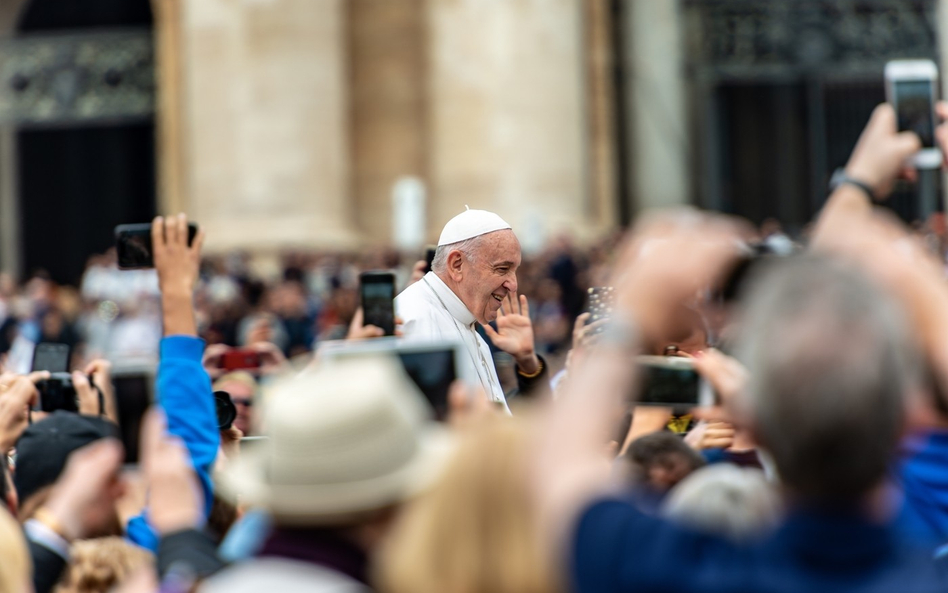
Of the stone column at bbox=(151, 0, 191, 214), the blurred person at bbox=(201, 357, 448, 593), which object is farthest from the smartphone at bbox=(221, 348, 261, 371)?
the stone column at bbox=(151, 0, 191, 214)

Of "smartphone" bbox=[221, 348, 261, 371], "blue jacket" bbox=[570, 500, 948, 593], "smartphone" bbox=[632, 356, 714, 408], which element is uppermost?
"smartphone" bbox=[632, 356, 714, 408]

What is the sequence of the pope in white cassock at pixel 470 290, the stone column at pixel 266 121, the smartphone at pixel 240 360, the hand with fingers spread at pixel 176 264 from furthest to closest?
1. the stone column at pixel 266 121
2. the smartphone at pixel 240 360
3. the pope in white cassock at pixel 470 290
4. the hand with fingers spread at pixel 176 264

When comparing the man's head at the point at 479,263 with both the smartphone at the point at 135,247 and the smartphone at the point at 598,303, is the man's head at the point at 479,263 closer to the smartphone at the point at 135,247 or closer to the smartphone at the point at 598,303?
the smartphone at the point at 598,303

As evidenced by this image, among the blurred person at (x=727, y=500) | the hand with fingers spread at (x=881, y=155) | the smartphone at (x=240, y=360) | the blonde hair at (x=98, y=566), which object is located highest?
the hand with fingers spread at (x=881, y=155)

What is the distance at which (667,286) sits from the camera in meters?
2.33

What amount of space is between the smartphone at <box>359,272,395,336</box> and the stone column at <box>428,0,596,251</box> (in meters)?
13.4

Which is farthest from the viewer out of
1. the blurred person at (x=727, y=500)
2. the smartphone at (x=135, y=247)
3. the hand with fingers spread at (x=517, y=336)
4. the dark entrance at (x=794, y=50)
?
the dark entrance at (x=794, y=50)

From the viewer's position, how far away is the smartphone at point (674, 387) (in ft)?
10.4

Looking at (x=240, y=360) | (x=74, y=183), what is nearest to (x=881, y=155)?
(x=240, y=360)

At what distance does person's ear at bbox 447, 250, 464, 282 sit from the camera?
215 inches

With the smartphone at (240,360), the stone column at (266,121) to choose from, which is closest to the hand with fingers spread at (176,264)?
the smartphone at (240,360)

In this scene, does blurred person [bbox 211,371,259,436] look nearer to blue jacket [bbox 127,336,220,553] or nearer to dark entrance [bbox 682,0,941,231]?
blue jacket [bbox 127,336,220,553]

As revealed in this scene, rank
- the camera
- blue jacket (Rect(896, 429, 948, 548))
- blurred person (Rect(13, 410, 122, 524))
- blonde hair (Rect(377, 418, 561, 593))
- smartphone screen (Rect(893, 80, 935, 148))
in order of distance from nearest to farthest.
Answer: blonde hair (Rect(377, 418, 561, 593)) → blue jacket (Rect(896, 429, 948, 548)) → smartphone screen (Rect(893, 80, 935, 148)) → blurred person (Rect(13, 410, 122, 524)) → the camera

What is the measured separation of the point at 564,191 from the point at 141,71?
20.3 feet
